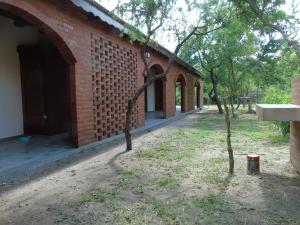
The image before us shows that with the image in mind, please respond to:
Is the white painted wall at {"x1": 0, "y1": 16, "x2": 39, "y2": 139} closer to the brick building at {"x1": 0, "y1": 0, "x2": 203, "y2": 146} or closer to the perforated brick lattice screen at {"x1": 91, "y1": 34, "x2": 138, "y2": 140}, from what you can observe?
the brick building at {"x1": 0, "y1": 0, "x2": 203, "y2": 146}

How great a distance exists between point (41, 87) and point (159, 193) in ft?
19.8

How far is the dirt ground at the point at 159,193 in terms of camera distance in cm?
337

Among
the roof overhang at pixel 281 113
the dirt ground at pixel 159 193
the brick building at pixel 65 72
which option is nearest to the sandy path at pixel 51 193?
the dirt ground at pixel 159 193

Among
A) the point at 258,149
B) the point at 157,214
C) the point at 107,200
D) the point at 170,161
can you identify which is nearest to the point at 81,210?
the point at 107,200

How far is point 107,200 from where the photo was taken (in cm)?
387

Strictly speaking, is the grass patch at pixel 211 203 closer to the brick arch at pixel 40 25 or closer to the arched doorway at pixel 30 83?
the brick arch at pixel 40 25

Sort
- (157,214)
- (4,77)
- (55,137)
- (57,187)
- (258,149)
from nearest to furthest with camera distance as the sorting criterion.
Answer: (157,214) < (57,187) < (258,149) < (4,77) < (55,137)

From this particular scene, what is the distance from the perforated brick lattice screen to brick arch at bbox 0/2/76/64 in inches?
42.2

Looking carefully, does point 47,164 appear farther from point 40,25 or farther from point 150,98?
point 150,98

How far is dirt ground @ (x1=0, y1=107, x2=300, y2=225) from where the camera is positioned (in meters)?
→ 3.37

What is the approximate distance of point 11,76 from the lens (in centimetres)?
831

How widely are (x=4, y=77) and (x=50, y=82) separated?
56.2 inches

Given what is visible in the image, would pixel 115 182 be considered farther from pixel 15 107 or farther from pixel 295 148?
pixel 15 107

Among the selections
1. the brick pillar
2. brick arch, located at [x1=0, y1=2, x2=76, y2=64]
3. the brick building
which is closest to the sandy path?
the brick building
